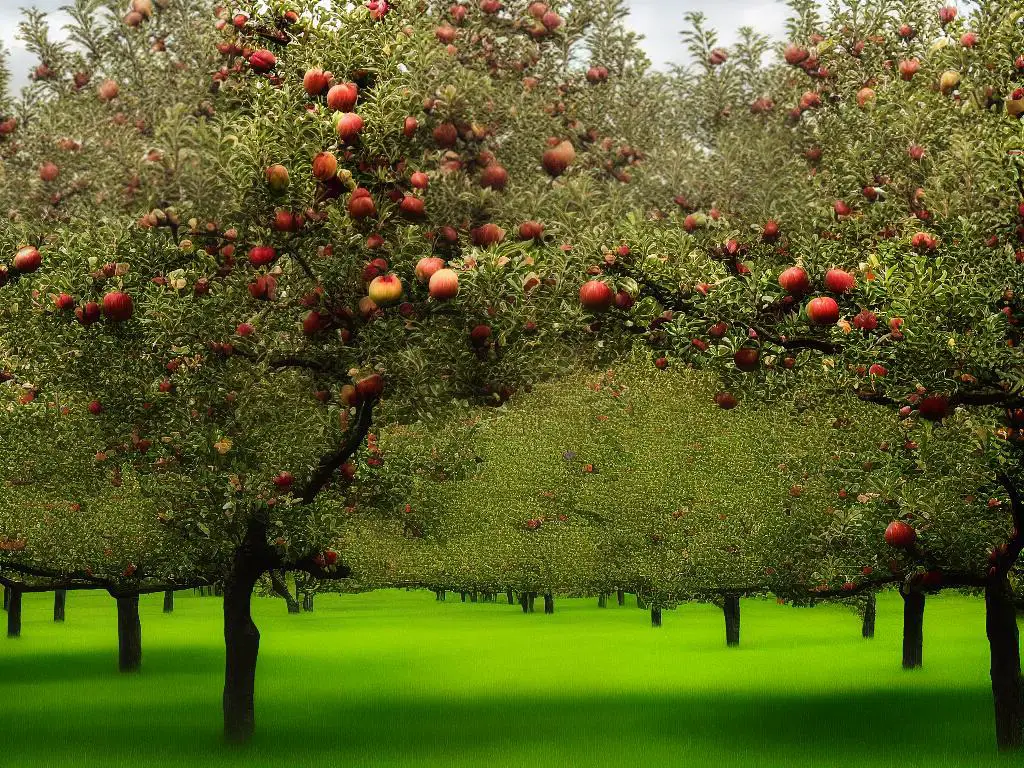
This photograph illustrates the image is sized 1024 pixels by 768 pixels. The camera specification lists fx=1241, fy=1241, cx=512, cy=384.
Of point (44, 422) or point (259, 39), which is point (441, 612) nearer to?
point (44, 422)

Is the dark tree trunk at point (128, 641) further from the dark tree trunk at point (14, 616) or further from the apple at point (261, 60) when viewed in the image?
the apple at point (261, 60)

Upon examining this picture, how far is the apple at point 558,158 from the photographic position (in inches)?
516

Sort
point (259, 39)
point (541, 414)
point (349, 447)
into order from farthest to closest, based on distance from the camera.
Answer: point (541, 414), point (349, 447), point (259, 39)

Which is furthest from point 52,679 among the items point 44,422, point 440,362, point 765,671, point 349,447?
point 440,362

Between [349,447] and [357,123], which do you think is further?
[349,447]

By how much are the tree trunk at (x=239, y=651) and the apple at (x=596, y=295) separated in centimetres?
1190

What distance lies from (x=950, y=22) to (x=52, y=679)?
33.0m

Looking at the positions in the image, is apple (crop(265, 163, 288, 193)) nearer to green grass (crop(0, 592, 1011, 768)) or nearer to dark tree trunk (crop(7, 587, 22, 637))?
green grass (crop(0, 592, 1011, 768))

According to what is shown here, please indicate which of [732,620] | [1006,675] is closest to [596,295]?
[1006,675]

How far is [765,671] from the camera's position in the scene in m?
39.1

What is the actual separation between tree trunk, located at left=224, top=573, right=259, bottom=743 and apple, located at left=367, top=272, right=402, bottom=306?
10.7 m

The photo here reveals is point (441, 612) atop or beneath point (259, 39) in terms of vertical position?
beneath

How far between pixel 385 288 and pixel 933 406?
16.6ft

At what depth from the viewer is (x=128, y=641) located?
132 ft
